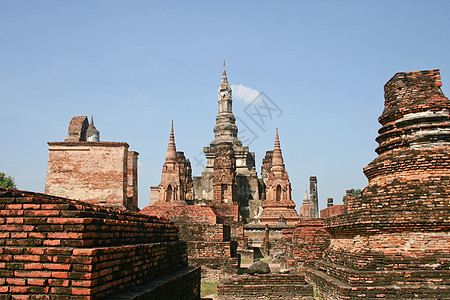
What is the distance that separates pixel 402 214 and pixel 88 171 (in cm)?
982

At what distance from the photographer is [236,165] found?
35594 millimetres

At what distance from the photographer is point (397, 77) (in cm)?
842

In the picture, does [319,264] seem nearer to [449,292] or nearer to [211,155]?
[449,292]

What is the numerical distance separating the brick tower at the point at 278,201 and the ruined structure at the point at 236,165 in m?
1.97

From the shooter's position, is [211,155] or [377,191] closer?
[377,191]

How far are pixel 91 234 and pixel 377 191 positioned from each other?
5.53 m

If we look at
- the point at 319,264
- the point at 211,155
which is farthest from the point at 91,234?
the point at 211,155

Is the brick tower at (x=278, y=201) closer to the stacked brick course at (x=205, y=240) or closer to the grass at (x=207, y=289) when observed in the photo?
the stacked brick course at (x=205, y=240)

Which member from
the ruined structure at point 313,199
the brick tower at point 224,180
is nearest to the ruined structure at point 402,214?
the brick tower at point 224,180

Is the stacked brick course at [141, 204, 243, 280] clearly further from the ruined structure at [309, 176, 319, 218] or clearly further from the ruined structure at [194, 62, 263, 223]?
the ruined structure at [309, 176, 319, 218]

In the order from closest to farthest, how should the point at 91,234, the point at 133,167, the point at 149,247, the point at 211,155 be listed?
the point at 91,234 < the point at 149,247 < the point at 133,167 < the point at 211,155

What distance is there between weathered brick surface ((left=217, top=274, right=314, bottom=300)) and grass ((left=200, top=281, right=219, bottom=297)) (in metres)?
0.86

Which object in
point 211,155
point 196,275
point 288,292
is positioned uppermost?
point 211,155

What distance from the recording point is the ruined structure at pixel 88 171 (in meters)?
13.5
